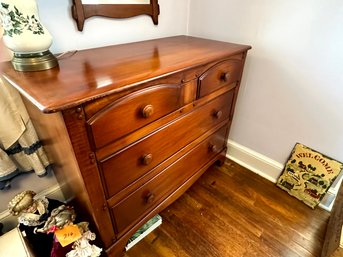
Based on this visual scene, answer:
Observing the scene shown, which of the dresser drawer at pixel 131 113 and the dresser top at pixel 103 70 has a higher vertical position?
the dresser top at pixel 103 70

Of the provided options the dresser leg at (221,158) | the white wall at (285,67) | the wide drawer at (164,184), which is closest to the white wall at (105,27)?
the white wall at (285,67)

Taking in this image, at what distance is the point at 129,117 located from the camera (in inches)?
30.3

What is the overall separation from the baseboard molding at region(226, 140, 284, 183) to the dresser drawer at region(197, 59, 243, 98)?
25.7 inches

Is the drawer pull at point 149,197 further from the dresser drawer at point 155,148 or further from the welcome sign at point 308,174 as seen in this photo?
the welcome sign at point 308,174

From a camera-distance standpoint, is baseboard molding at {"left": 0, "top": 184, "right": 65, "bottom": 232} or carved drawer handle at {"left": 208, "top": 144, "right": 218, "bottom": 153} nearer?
baseboard molding at {"left": 0, "top": 184, "right": 65, "bottom": 232}

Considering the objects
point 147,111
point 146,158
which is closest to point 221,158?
point 146,158

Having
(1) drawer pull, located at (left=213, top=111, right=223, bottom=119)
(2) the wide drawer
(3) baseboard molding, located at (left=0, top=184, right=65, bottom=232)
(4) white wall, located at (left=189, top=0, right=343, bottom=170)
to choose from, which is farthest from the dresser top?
(3) baseboard molding, located at (left=0, top=184, right=65, bottom=232)

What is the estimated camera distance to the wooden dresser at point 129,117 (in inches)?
25.9

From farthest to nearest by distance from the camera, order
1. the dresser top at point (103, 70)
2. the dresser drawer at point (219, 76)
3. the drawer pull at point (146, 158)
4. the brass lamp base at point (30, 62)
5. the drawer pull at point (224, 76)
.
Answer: the drawer pull at point (224, 76)
the dresser drawer at point (219, 76)
the drawer pull at point (146, 158)
the brass lamp base at point (30, 62)
the dresser top at point (103, 70)

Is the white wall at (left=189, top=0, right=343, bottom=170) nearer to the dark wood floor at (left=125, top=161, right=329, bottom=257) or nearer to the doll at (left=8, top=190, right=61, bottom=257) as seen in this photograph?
the dark wood floor at (left=125, top=161, right=329, bottom=257)

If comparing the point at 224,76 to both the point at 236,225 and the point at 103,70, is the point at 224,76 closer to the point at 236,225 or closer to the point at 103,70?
the point at 103,70

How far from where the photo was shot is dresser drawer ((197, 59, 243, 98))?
1.05 metres

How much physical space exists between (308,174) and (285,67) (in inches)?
28.5

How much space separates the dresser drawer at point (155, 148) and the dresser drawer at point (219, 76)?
9cm
